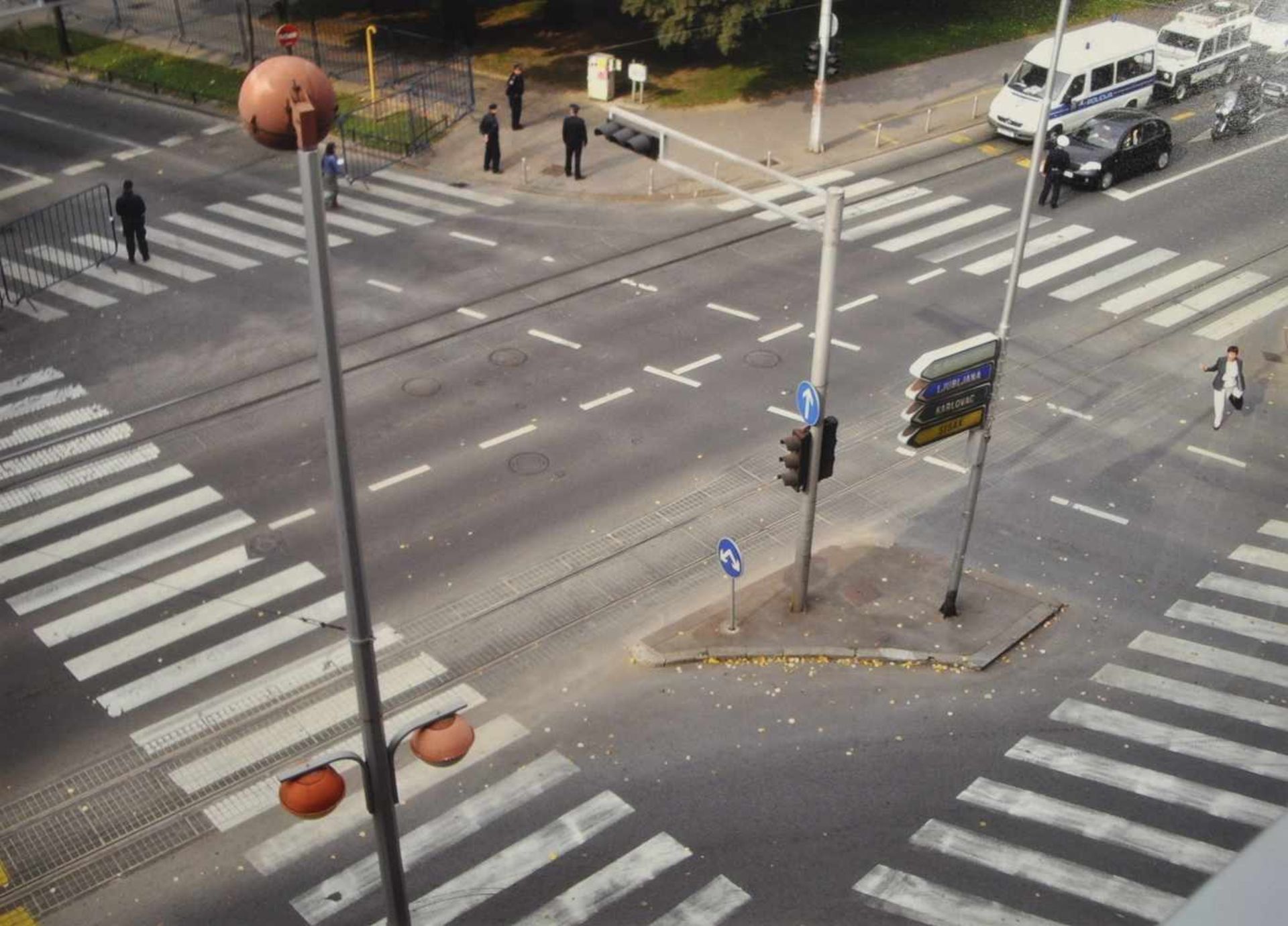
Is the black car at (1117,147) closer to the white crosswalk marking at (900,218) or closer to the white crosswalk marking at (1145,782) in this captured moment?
the white crosswalk marking at (900,218)

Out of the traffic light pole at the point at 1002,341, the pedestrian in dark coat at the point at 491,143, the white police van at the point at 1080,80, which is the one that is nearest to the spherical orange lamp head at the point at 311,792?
the traffic light pole at the point at 1002,341

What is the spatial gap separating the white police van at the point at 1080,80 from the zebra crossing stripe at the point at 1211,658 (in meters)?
18.3

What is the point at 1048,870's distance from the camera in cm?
1383

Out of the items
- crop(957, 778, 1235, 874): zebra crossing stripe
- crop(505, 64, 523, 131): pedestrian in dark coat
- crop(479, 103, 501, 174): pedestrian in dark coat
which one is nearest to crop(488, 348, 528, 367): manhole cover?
crop(479, 103, 501, 174): pedestrian in dark coat

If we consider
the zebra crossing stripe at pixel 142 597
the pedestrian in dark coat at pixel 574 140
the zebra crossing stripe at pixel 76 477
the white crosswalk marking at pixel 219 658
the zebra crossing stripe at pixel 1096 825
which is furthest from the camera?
the pedestrian in dark coat at pixel 574 140

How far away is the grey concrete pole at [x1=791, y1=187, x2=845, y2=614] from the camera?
15297mm

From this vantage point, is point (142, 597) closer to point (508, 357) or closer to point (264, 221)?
point (508, 357)

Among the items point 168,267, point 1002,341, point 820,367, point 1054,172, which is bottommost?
point 168,267

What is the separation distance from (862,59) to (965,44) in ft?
12.3

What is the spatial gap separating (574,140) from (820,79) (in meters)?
5.92

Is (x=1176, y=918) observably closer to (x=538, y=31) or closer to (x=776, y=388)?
(x=776, y=388)

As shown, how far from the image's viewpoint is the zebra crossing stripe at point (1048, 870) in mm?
13430

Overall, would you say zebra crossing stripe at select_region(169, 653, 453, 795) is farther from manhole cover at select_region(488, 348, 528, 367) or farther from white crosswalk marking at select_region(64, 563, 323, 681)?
manhole cover at select_region(488, 348, 528, 367)

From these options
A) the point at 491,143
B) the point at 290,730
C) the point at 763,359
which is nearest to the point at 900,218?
the point at 763,359
